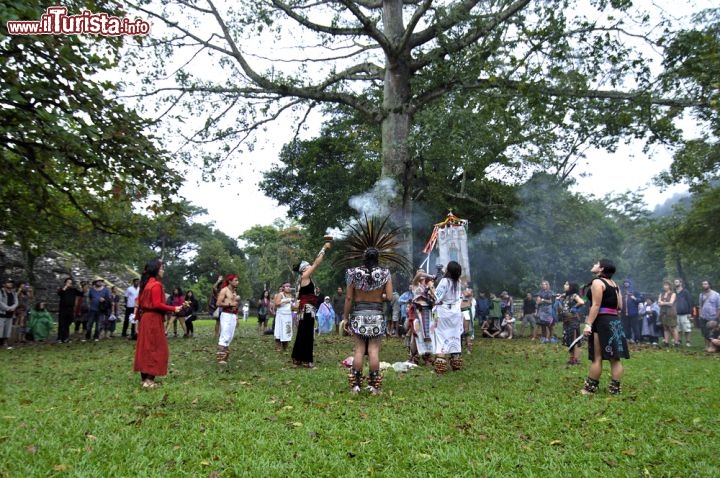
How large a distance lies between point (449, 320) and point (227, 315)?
4523 millimetres

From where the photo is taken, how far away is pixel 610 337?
726 cm

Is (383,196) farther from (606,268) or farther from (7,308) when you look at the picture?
(7,308)

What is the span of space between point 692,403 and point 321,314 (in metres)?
17.3

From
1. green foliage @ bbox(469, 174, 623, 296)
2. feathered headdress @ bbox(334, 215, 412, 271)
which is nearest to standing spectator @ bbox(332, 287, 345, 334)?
green foliage @ bbox(469, 174, 623, 296)

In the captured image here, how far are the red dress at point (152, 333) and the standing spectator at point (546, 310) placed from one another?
13.1 metres

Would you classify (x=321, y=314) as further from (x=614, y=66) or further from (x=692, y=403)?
(x=692, y=403)

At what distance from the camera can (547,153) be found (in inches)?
1001

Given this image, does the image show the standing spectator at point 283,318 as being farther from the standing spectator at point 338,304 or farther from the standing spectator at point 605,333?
the standing spectator at point 338,304

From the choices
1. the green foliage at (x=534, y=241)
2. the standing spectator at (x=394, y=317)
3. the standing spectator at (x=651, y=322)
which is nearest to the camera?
the standing spectator at (x=651, y=322)

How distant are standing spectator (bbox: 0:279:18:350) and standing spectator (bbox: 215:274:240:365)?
8.09 meters

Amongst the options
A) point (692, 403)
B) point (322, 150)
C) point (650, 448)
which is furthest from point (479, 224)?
point (650, 448)

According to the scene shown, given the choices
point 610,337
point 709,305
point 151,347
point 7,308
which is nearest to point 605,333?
point 610,337

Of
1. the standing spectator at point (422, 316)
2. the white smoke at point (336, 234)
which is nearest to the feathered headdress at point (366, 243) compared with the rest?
the white smoke at point (336, 234)

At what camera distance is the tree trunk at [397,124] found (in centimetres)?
1711
